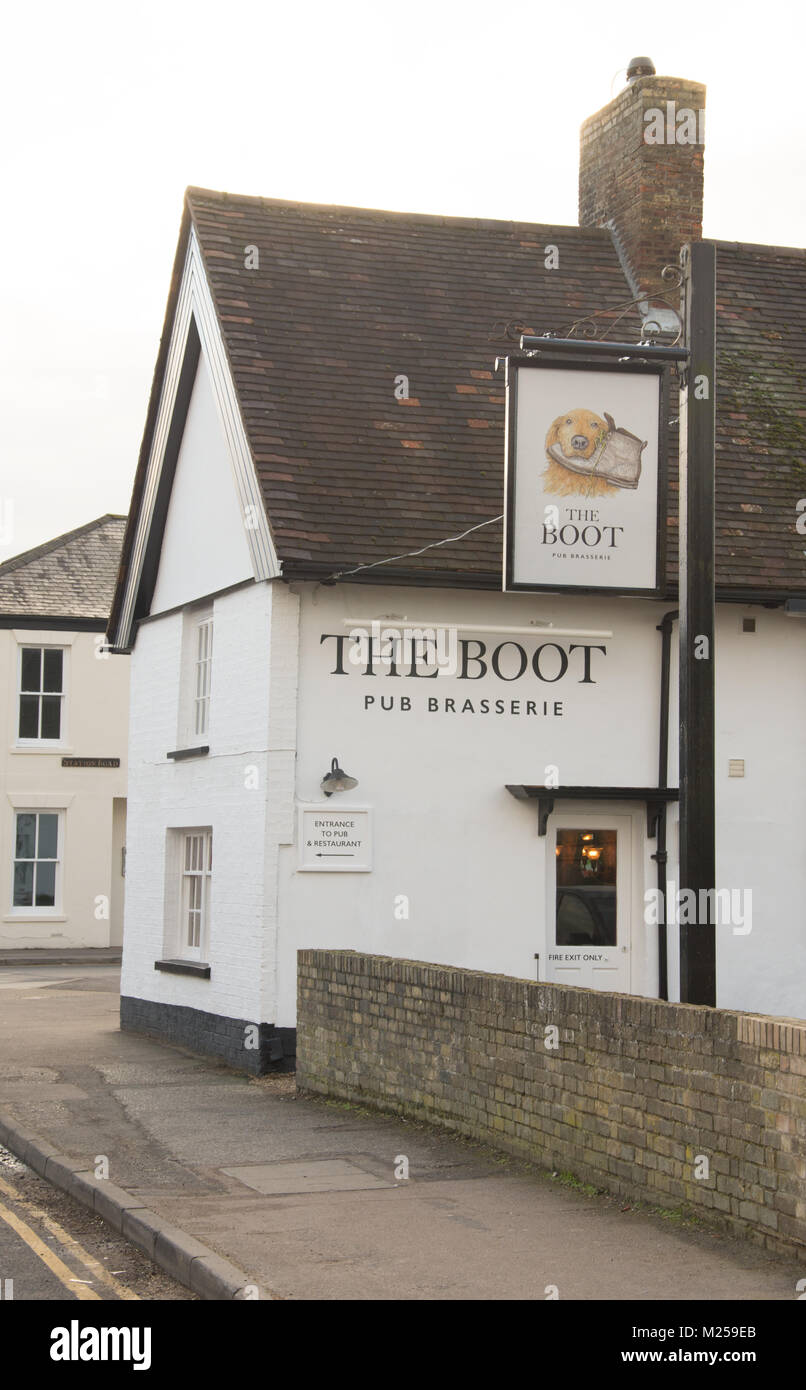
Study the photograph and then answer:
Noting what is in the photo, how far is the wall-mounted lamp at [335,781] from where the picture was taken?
14.2m

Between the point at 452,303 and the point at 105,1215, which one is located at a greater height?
the point at 452,303

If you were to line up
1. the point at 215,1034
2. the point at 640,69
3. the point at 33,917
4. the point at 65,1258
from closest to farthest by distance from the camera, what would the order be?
the point at 65,1258 < the point at 215,1034 < the point at 640,69 < the point at 33,917

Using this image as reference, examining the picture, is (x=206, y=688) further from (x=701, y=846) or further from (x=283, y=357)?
(x=701, y=846)

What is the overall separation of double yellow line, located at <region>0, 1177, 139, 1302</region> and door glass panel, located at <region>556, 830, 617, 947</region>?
6.56m

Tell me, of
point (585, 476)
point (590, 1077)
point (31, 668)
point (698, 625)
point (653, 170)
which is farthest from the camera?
point (31, 668)

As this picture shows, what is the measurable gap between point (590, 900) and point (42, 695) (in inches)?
731

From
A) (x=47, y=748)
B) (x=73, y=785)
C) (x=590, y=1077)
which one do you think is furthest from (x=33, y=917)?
(x=590, y=1077)

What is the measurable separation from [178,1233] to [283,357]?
9.99m

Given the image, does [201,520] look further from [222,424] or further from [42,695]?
[42,695]

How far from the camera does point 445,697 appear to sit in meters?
14.7

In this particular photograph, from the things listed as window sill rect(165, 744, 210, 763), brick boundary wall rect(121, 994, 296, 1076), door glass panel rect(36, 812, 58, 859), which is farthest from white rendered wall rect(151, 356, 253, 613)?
door glass panel rect(36, 812, 58, 859)

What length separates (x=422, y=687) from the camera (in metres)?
14.7

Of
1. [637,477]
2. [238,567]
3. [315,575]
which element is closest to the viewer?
[637,477]
